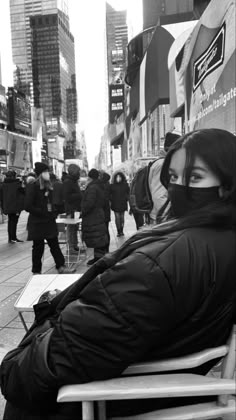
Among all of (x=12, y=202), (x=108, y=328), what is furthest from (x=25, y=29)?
(x=108, y=328)

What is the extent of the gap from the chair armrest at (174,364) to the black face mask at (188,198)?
0.52 meters

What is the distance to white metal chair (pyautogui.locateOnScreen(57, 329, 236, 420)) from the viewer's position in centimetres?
114

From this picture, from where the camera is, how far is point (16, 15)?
524ft

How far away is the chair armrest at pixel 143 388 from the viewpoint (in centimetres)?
114

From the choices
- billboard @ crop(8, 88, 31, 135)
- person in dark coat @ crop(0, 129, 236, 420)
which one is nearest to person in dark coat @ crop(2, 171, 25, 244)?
person in dark coat @ crop(0, 129, 236, 420)

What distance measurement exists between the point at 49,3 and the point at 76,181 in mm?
177816

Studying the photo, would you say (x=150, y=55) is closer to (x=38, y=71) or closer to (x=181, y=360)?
(x=181, y=360)

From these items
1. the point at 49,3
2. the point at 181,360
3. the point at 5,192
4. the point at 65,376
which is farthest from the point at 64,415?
the point at 49,3

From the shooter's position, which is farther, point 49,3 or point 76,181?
point 49,3

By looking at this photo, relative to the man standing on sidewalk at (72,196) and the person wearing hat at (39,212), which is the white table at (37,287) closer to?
the person wearing hat at (39,212)

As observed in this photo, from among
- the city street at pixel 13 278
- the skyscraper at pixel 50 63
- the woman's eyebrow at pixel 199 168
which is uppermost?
the skyscraper at pixel 50 63

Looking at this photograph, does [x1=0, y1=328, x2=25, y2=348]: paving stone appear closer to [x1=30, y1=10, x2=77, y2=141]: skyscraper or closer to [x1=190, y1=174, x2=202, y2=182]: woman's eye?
[x1=190, y1=174, x2=202, y2=182]: woman's eye

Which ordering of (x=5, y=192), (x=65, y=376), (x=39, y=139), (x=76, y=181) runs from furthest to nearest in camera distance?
1. (x=39, y=139)
2. (x=5, y=192)
3. (x=76, y=181)
4. (x=65, y=376)

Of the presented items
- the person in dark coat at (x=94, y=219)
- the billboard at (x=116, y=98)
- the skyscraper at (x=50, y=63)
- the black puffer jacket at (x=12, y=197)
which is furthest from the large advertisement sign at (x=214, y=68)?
the skyscraper at (x=50, y=63)
